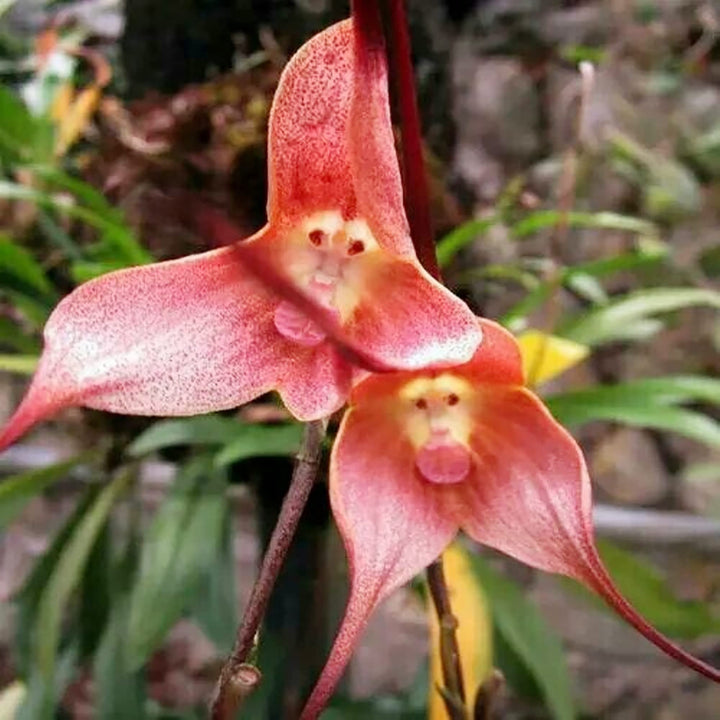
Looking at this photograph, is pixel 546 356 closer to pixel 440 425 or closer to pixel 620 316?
pixel 620 316

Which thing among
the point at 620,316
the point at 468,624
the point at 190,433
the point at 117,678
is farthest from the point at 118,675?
the point at 620,316

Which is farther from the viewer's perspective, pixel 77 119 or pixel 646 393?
pixel 77 119

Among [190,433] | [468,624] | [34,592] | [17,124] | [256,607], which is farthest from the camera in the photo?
[17,124]

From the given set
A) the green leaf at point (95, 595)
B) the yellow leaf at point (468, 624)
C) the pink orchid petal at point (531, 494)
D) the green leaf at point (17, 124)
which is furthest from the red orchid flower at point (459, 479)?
the green leaf at point (17, 124)

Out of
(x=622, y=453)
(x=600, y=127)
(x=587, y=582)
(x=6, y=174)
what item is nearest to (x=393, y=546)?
(x=587, y=582)

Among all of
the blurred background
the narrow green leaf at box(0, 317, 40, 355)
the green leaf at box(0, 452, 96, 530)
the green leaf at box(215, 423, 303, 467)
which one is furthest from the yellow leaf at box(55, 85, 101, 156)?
the green leaf at box(215, 423, 303, 467)

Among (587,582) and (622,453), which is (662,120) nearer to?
(622,453)

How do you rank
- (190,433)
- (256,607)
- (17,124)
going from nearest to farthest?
(256,607) < (190,433) < (17,124)

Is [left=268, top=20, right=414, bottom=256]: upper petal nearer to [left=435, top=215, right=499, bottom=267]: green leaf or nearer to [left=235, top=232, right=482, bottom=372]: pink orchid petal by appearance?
[left=235, top=232, right=482, bottom=372]: pink orchid petal
